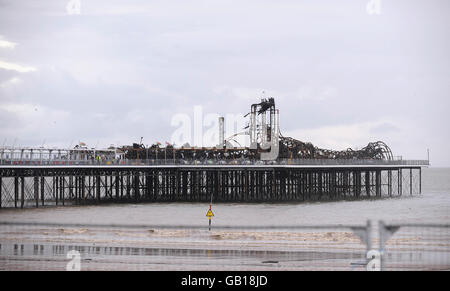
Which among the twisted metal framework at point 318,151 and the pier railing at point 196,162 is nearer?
the pier railing at point 196,162

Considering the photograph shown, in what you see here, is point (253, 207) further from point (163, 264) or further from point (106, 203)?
point (163, 264)

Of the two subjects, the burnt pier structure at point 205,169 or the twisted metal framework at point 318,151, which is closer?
the burnt pier structure at point 205,169

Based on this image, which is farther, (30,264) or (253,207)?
(253,207)

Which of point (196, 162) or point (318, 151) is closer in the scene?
point (196, 162)

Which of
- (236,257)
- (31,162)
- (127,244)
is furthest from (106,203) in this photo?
(236,257)

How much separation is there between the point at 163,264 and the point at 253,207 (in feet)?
142

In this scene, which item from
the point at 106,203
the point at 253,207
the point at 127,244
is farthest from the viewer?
the point at 106,203

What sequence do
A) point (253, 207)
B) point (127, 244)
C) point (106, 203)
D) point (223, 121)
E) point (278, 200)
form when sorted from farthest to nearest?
1. point (223, 121)
2. point (278, 200)
3. point (106, 203)
4. point (253, 207)
5. point (127, 244)

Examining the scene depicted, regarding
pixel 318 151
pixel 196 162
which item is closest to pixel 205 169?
pixel 196 162

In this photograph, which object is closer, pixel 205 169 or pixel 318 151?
pixel 205 169

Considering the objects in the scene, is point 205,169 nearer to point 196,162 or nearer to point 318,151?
point 196,162

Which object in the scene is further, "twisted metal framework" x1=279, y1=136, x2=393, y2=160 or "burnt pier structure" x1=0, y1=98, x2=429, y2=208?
"twisted metal framework" x1=279, y1=136, x2=393, y2=160
